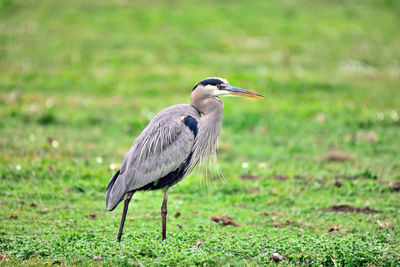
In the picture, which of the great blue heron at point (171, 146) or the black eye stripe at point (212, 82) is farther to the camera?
the black eye stripe at point (212, 82)

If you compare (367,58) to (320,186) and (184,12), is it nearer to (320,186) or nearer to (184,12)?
(184,12)

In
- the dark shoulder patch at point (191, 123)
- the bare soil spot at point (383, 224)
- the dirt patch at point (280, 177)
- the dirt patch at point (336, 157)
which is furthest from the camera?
the dirt patch at point (336, 157)

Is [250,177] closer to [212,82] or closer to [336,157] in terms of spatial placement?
[336,157]

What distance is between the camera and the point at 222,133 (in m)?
11.8

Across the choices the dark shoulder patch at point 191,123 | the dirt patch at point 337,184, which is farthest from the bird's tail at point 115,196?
the dirt patch at point 337,184

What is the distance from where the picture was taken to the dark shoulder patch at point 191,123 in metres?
6.40

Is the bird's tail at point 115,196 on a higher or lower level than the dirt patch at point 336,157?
higher

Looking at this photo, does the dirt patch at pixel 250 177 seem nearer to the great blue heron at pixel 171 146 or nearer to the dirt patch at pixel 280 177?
the dirt patch at pixel 280 177

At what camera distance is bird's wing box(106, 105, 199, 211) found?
626 cm

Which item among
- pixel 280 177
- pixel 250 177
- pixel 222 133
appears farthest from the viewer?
pixel 222 133

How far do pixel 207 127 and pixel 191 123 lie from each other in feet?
0.81

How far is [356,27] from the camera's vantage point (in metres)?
23.0

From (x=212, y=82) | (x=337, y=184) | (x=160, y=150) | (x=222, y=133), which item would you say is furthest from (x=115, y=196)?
(x=222, y=133)

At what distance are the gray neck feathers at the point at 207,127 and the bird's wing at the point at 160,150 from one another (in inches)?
5.9
